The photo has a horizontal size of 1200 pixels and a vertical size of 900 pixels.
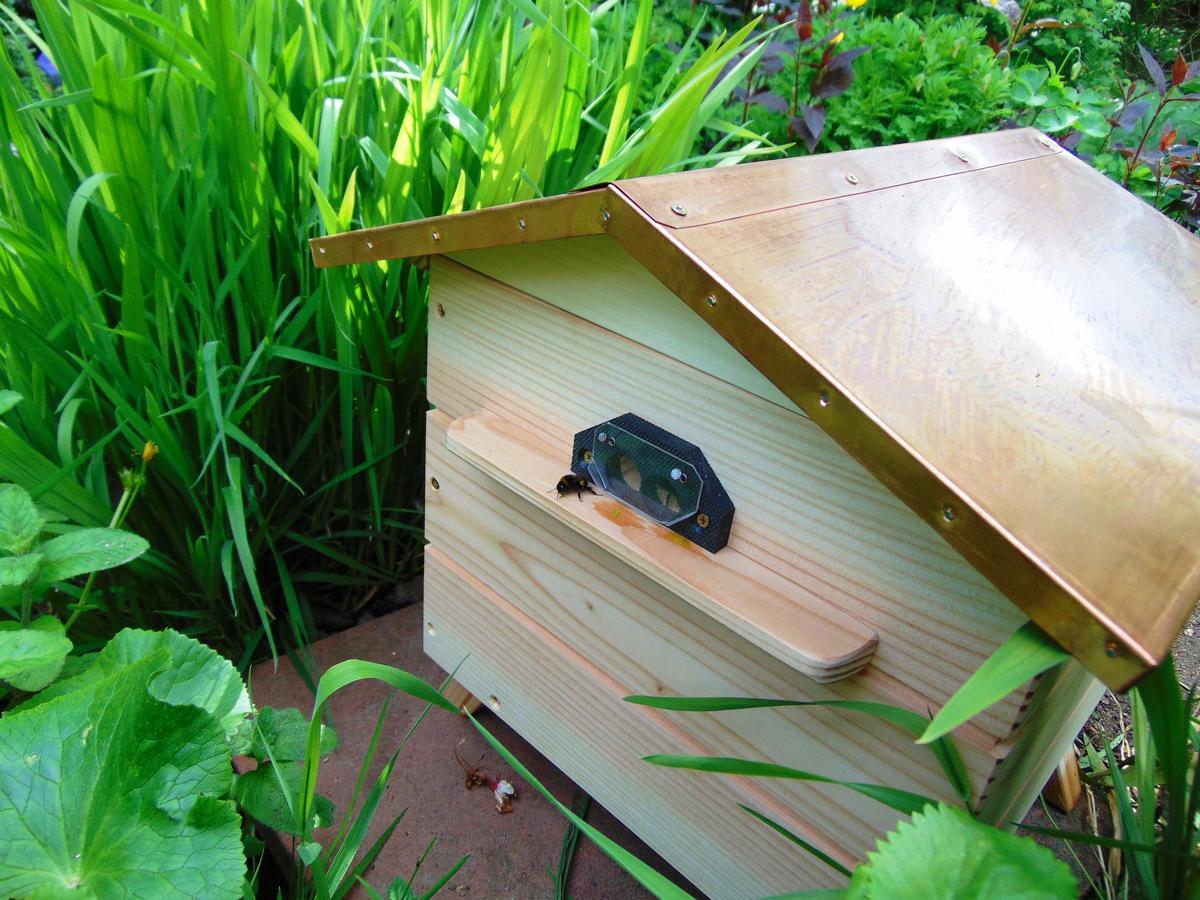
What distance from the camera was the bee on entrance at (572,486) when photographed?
2.79ft

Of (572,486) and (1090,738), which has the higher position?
(572,486)

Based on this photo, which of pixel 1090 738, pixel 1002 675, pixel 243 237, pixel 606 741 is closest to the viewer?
pixel 1002 675

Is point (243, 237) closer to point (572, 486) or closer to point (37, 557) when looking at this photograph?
point (37, 557)

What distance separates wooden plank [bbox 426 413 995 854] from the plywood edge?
0.05 m

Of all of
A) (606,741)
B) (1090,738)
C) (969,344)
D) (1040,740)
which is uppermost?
(969,344)

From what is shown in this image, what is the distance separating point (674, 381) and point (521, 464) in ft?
0.67

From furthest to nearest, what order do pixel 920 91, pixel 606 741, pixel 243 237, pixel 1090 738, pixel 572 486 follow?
pixel 920 91
pixel 1090 738
pixel 243 237
pixel 606 741
pixel 572 486

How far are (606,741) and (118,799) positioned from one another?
530 millimetres

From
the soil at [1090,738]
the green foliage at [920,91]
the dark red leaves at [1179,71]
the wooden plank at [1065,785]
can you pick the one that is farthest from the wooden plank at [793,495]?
the dark red leaves at [1179,71]

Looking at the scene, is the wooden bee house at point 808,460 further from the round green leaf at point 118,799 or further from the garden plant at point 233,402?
the round green leaf at point 118,799

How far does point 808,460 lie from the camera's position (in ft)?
2.28

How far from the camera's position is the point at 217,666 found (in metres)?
0.78

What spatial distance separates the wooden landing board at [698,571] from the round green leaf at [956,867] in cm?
14

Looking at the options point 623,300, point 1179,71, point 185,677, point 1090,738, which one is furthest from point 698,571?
point 1179,71
